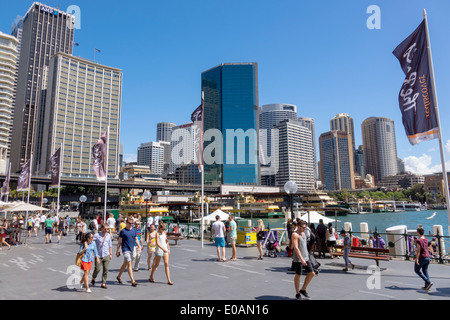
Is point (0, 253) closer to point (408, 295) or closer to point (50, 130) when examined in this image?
point (408, 295)

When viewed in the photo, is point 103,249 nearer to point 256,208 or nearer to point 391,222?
point 391,222

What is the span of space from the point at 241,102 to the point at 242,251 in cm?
17865

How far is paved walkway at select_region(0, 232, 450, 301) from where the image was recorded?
867 cm

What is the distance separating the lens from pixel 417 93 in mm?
11297

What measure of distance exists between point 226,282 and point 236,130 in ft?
591

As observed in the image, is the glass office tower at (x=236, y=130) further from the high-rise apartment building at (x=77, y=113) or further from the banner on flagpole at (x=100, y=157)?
the banner on flagpole at (x=100, y=157)

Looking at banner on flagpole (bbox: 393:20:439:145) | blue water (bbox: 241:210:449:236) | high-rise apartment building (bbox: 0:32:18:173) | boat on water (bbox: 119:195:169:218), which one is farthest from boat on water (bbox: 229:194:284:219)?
high-rise apartment building (bbox: 0:32:18:173)

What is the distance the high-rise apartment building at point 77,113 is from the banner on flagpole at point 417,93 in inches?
6562

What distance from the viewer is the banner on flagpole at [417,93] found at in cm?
1092

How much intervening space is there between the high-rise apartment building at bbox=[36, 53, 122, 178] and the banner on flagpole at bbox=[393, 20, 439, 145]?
167m

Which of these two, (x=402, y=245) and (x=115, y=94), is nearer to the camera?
(x=402, y=245)

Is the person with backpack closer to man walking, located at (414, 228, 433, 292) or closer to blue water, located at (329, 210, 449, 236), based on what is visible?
man walking, located at (414, 228, 433, 292)
